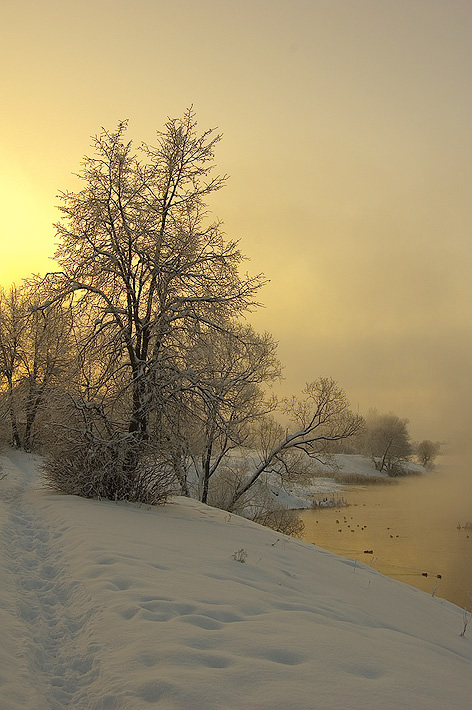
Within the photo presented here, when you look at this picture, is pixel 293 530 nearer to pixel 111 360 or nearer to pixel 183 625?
pixel 111 360

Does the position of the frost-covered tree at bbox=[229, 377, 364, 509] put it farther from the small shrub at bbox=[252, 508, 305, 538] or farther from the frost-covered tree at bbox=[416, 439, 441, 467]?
the frost-covered tree at bbox=[416, 439, 441, 467]

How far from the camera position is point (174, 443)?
11898 mm

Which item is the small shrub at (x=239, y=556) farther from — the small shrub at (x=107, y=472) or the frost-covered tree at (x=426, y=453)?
the frost-covered tree at (x=426, y=453)

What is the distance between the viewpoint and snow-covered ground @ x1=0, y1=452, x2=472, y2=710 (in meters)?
3.23

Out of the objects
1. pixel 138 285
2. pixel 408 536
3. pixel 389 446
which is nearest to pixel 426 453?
pixel 389 446

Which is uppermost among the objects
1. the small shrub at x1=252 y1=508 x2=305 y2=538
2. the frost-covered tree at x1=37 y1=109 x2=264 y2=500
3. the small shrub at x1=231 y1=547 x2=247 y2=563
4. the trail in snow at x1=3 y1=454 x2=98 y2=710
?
the frost-covered tree at x1=37 y1=109 x2=264 y2=500

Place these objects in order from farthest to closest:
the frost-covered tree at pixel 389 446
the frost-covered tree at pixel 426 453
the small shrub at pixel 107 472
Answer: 1. the frost-covered tree at pixel 426 453
2. the frost-covered tree at pixel 389 446
3. the small shrub at pixel 107 472

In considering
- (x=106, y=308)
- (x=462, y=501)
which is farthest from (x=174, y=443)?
(x=462, y=501)

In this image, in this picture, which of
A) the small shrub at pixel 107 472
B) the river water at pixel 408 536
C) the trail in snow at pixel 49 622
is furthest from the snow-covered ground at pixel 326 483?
the trail in snow at pixel 49 622

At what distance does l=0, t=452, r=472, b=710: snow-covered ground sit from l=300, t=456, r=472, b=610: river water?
13.2 ft

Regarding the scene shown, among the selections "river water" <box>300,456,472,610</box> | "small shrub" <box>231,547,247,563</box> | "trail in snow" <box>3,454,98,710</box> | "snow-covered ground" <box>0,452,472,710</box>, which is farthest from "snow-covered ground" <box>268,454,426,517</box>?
"trail in snow" <box>3,454,98,710</box>

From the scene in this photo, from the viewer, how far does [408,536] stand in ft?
66.7

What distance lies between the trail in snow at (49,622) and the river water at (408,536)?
6.98 meters

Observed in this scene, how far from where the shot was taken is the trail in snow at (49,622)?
135 inches
